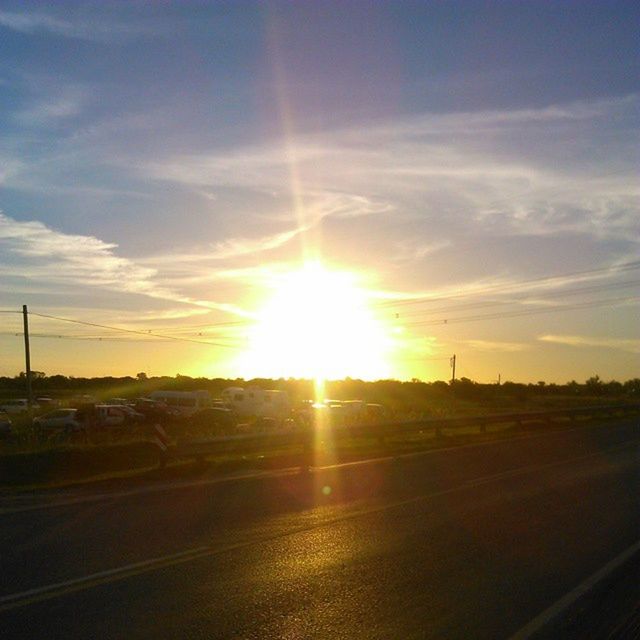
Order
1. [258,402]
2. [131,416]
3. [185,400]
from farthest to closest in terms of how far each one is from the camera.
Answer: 1. [185,400]
2. [258,402]
3. [131,416]

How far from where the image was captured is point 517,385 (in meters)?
123

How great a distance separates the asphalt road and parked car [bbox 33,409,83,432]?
25293mm

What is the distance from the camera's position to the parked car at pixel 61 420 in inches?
1600

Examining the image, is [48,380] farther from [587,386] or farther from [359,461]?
[359,461]

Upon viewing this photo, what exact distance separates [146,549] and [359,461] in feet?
43.3

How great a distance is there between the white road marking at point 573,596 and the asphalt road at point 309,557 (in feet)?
0.36

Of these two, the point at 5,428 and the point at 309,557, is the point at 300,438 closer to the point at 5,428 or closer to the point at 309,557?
the point at 309,557

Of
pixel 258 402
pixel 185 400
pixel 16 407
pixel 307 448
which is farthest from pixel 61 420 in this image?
pixel 307 448

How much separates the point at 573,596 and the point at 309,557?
3.10m

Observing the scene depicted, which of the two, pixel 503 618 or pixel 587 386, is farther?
pixel 587 386

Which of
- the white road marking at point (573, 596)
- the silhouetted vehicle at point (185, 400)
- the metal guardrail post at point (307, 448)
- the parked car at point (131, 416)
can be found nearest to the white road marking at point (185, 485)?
the metal guardrail post at point (307, 448)

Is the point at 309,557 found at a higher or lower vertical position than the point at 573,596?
higher

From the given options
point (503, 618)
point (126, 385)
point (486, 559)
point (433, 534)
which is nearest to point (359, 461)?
point (433, 534)

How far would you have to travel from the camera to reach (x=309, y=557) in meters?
10.1
